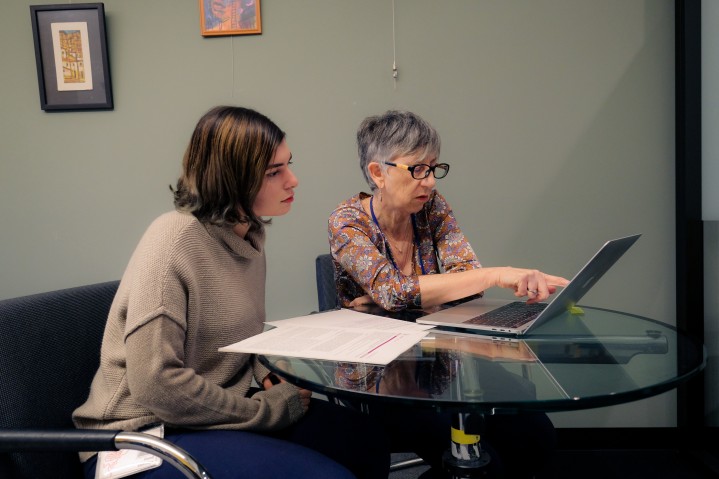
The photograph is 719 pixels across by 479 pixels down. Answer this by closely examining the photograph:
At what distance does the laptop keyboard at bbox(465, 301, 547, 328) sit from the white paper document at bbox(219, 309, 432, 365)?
14 centimetres

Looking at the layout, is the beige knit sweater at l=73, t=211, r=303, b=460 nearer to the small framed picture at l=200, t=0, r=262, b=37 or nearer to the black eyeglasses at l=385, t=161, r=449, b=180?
the black eyeglasses at l=385, t=161, r=449, b=180

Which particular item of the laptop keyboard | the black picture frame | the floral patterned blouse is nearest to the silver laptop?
the laptop keyboard

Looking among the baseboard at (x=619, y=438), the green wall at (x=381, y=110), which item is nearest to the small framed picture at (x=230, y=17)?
the green wall at (x=381, y=110)

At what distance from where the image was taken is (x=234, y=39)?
7.35ft

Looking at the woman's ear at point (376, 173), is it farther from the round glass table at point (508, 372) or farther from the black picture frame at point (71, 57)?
the black picture frame at point (71, 57)

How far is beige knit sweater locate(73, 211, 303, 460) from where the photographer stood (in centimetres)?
102

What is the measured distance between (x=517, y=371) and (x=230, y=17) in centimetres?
185

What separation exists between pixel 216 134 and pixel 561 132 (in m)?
1.52

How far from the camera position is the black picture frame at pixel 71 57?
222 cm

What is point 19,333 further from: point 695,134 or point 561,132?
point 695,134

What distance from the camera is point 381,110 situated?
7.38ft

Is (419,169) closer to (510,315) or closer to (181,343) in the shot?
(510,315)

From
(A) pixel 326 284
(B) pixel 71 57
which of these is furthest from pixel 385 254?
(B) pixel 71 57

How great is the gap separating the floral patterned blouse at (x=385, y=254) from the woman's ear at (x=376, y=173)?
3.7 inches
